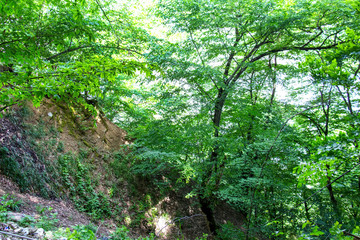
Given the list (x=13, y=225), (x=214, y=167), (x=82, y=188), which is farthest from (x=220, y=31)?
(x=13, y=225)

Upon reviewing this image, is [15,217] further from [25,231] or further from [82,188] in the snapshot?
[82,188]

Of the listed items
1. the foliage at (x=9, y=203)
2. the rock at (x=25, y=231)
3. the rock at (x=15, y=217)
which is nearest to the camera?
the rock at (x=25, y=231)

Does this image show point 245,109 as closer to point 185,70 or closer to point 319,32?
point 185,70

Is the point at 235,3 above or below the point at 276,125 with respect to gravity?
above

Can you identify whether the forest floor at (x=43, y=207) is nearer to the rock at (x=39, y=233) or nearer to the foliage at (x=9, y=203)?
the foliage at (x=9, y=203)

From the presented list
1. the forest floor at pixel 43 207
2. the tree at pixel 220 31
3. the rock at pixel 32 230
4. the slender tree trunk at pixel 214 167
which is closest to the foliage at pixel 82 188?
the forest floor at pixel 43 207

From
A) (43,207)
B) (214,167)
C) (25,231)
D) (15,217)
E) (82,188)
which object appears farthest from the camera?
(214,167)

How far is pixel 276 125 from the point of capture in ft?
22.2

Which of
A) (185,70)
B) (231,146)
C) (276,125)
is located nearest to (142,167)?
(231,146)

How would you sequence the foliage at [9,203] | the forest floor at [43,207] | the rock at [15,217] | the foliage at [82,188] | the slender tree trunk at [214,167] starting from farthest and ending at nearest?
the slender tree trunk at [214,167]
the foliage at [82,188]
the forest floor at [43,207]
the foliage at [9,203]
the rock at [15,217]

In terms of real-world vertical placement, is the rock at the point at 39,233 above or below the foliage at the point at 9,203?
below

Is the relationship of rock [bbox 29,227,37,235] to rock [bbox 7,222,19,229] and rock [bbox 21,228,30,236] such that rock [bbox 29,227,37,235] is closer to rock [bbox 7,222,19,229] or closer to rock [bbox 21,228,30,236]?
rock [bbox 21,228,30,236]

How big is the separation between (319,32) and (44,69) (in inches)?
301

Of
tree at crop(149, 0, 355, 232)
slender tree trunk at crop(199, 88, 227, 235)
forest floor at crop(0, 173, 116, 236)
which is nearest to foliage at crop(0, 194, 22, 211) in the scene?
forest floor at crop(0, 173, 116, 236)
